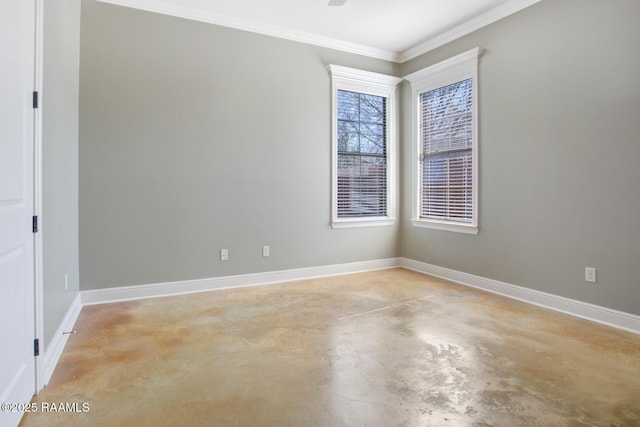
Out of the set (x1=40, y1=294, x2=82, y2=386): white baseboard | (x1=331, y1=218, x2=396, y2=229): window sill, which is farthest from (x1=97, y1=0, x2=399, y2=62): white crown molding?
(x1=40, y1=294, x2=82, y2=386): white baseboard

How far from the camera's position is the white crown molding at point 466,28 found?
3660mm

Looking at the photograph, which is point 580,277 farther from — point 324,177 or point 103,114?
point 103,114

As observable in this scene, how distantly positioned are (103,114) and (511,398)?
13.4ft

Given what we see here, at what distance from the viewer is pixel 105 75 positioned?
11.6 ft

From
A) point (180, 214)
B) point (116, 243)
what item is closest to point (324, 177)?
point (180, 214)

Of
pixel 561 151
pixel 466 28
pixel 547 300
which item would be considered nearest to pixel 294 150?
pixel 466 28

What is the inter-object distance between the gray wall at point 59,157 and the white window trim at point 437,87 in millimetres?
3959

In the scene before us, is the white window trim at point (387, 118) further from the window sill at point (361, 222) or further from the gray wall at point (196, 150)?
the gray wall at point (196, 150)

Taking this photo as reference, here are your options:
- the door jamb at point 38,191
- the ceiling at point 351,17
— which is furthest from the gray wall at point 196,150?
the door jamb at point 38,191

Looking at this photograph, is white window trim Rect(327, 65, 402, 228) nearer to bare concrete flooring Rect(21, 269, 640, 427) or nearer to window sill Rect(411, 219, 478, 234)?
window sill Rect(411, 219, 478, 234)

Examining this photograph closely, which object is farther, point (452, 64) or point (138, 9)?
point (452, 64)

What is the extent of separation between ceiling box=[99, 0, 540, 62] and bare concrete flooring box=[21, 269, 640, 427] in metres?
3.12

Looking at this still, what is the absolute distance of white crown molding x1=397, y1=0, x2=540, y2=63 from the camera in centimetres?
366

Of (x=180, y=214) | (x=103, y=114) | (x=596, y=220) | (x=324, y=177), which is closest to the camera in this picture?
(x=596, y=220)
